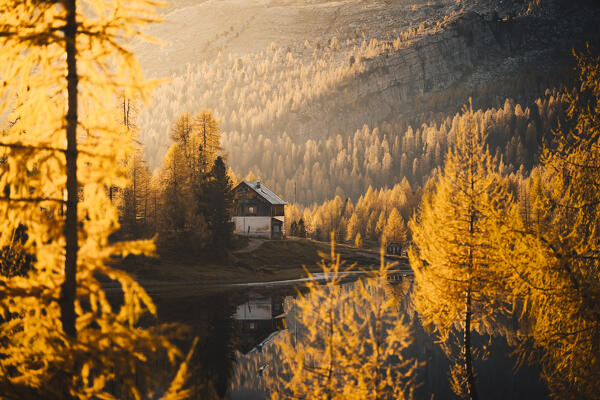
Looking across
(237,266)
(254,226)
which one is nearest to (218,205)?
(237,266)

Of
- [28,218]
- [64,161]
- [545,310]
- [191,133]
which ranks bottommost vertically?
[545,310]

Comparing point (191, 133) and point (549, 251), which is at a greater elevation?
point (191, 133)

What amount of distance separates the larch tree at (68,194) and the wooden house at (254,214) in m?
68.7

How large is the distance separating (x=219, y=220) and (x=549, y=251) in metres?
46.8

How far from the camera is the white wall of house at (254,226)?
74.9 meters

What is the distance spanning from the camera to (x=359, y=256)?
78.2 m

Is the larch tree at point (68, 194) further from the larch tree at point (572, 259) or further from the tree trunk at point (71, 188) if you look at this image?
the larch tree at point (572, 259)

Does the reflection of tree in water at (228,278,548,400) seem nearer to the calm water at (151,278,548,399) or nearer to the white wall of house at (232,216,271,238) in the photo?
the calm water at (151,278,548,399)

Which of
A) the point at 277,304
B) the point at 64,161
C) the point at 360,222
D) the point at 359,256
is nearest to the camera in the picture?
the point at 64,161

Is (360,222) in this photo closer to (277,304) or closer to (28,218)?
(277,304)

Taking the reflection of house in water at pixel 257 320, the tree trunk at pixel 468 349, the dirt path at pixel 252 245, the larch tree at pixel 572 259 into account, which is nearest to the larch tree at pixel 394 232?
the dirt path at pixel 252 245

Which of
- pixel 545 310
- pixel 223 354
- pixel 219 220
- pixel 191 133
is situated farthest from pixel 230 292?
pixel 545 310

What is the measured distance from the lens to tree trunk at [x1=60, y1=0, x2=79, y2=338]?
5.78 metres

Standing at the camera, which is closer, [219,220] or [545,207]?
[545,207]
